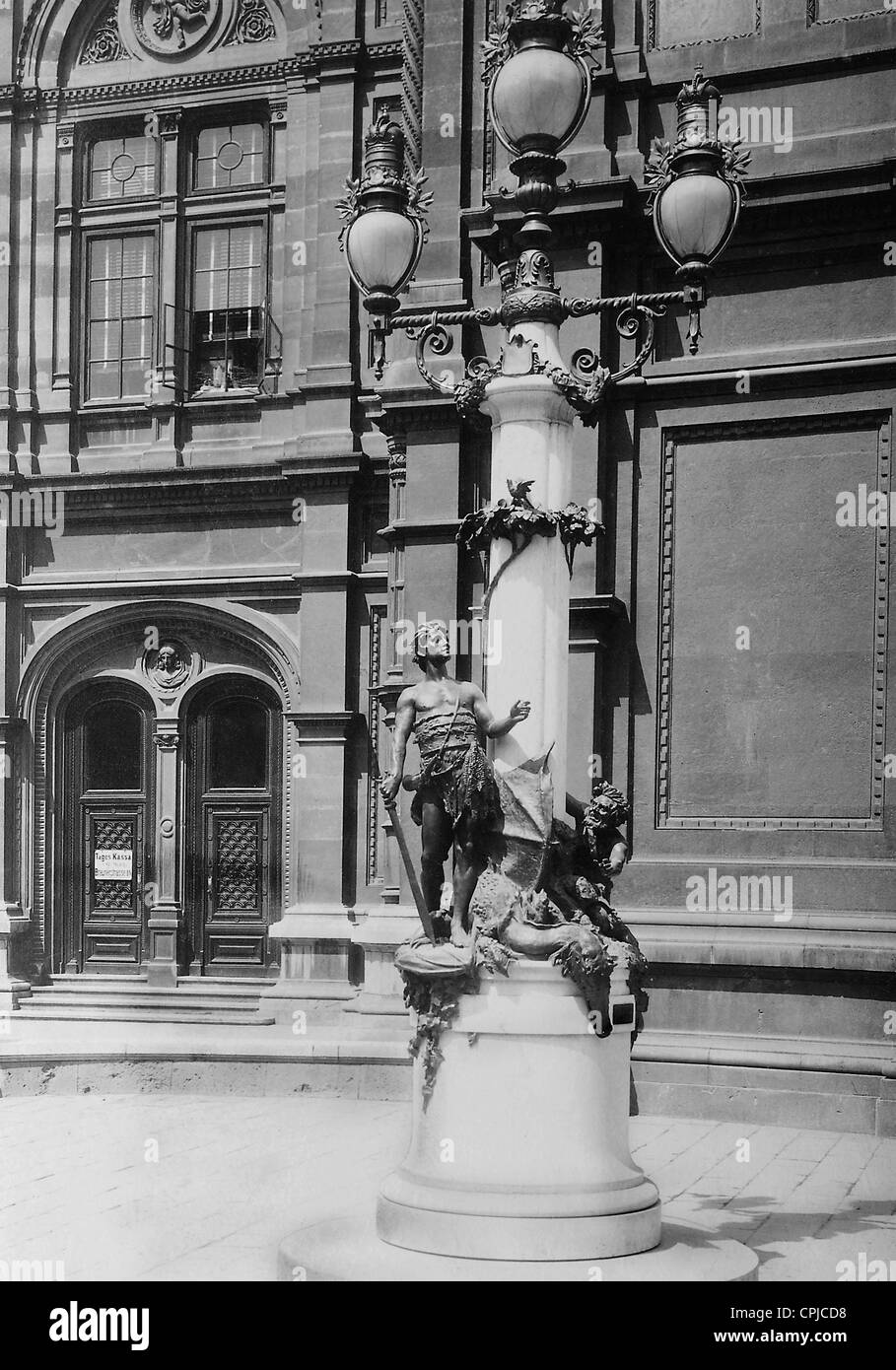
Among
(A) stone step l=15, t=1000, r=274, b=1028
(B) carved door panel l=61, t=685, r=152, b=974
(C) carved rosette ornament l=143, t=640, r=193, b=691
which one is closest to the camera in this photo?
(A) stone step l=15, t=1000, r=274, b=1028

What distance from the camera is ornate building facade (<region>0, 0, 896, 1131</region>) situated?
→ 551 inches

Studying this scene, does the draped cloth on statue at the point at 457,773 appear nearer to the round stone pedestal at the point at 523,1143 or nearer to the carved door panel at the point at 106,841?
the round stone pedestal at the point at 523,1143

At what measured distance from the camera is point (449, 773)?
8727 mm

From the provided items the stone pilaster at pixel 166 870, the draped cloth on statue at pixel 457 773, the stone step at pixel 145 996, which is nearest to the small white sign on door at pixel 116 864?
the stone pilaster at pixel 166 870

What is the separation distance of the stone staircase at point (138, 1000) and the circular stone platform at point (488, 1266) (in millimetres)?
10626

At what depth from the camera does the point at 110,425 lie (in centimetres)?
2047

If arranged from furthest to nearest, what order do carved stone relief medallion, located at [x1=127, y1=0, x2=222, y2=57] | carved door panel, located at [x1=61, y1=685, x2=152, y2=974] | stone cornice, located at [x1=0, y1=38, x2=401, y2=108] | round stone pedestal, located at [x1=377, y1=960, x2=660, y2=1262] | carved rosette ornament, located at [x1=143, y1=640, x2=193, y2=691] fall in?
carved stone relief medallion, located at [x1=127, y1=0, x2=222, y2=57] < carved door panel, located at [x1=61, y1=685, x2=152, y2=974] < carved rosette ornament, located at [x1=143, y1=640, x2=193, y2=691] < stone cornice, located at [x1=0, y1=38, x2=401, y2=108] < round stone pedestal, located at [x1=377, y1=960, x2=660, y2=1262]

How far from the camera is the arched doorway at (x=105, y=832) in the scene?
789 inches

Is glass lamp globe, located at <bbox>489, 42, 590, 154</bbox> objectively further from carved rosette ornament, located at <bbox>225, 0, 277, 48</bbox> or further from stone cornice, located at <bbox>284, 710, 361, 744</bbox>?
carved rosette ornament, located at <bbox>225, 0, 277, 48</bbox>

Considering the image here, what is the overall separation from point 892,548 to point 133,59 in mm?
11636

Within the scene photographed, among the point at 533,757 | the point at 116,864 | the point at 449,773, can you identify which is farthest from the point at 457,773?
the point at 116,864

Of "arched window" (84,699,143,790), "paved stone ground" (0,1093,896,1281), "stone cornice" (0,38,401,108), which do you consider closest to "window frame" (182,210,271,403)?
"stone cornice" (0,38,401,108)

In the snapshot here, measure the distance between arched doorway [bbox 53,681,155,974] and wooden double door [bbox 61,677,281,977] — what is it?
0.01 meters

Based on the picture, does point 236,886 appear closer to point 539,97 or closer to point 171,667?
point 171,667
